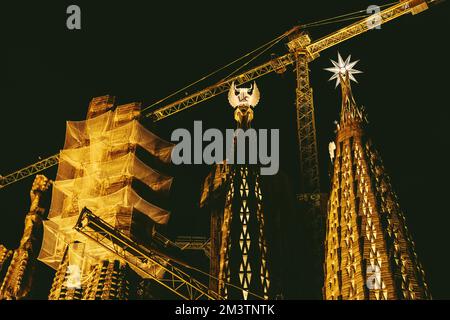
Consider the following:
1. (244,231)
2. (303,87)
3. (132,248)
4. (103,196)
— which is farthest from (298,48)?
(132,248)

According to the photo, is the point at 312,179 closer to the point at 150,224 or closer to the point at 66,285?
the point at 150,224

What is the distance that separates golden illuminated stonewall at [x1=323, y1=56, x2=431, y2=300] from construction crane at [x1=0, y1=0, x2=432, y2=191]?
117ft

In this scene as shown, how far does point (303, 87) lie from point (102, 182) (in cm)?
3169

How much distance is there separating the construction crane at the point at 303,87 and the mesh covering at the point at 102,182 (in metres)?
9.11

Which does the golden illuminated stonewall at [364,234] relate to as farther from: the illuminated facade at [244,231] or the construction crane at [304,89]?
the construction crane at [304,89]

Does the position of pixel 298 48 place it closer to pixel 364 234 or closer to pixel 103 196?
pixel 103 196

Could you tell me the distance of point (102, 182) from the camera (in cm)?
6209

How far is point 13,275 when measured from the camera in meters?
68.2

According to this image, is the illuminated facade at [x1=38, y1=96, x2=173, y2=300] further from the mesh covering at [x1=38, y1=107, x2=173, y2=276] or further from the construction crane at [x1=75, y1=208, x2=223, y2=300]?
the construction crane at [x1=75, y1=208, x2=223, y2=300]

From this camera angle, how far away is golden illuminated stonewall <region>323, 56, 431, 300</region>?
2858 cm

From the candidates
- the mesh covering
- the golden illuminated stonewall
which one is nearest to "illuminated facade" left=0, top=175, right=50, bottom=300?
the mesh covering

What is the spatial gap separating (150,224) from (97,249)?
614 centimetres

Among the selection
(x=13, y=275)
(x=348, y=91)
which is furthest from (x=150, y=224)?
(x=348, y=91)

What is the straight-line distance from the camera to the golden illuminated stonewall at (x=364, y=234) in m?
28.6
